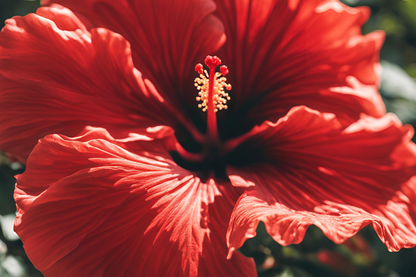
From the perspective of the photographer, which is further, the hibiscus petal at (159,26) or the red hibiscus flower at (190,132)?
the hibiscus petal at (159,26)

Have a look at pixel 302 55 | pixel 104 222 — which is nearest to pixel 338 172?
pixel 302 55

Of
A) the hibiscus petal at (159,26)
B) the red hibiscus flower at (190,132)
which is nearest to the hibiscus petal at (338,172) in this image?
the red hibiscus flower at (190,132)

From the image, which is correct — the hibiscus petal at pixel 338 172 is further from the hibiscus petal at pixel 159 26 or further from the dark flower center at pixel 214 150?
the hibiscus petal at pixel 159 26

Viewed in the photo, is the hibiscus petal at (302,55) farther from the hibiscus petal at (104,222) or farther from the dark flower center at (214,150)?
the hibiscus petal at (104,222)

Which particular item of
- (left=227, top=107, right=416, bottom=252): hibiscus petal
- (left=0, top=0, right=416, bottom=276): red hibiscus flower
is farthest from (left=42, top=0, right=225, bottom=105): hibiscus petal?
(left=227, top=107, right=416, bottom=252): hibiscus petal

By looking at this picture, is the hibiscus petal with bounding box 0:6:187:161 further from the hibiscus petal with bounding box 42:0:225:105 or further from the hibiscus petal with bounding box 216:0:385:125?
the hibiscus petal with bounding box 216:0:385:125

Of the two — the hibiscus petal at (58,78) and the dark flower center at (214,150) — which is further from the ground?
the hibiscus petal at (58,78)

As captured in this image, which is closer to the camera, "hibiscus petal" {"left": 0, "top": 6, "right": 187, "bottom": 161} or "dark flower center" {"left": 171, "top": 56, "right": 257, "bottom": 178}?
"hibiscus petal" {"left": 0, "top": 6, "right": 187, "bottom": 161}
